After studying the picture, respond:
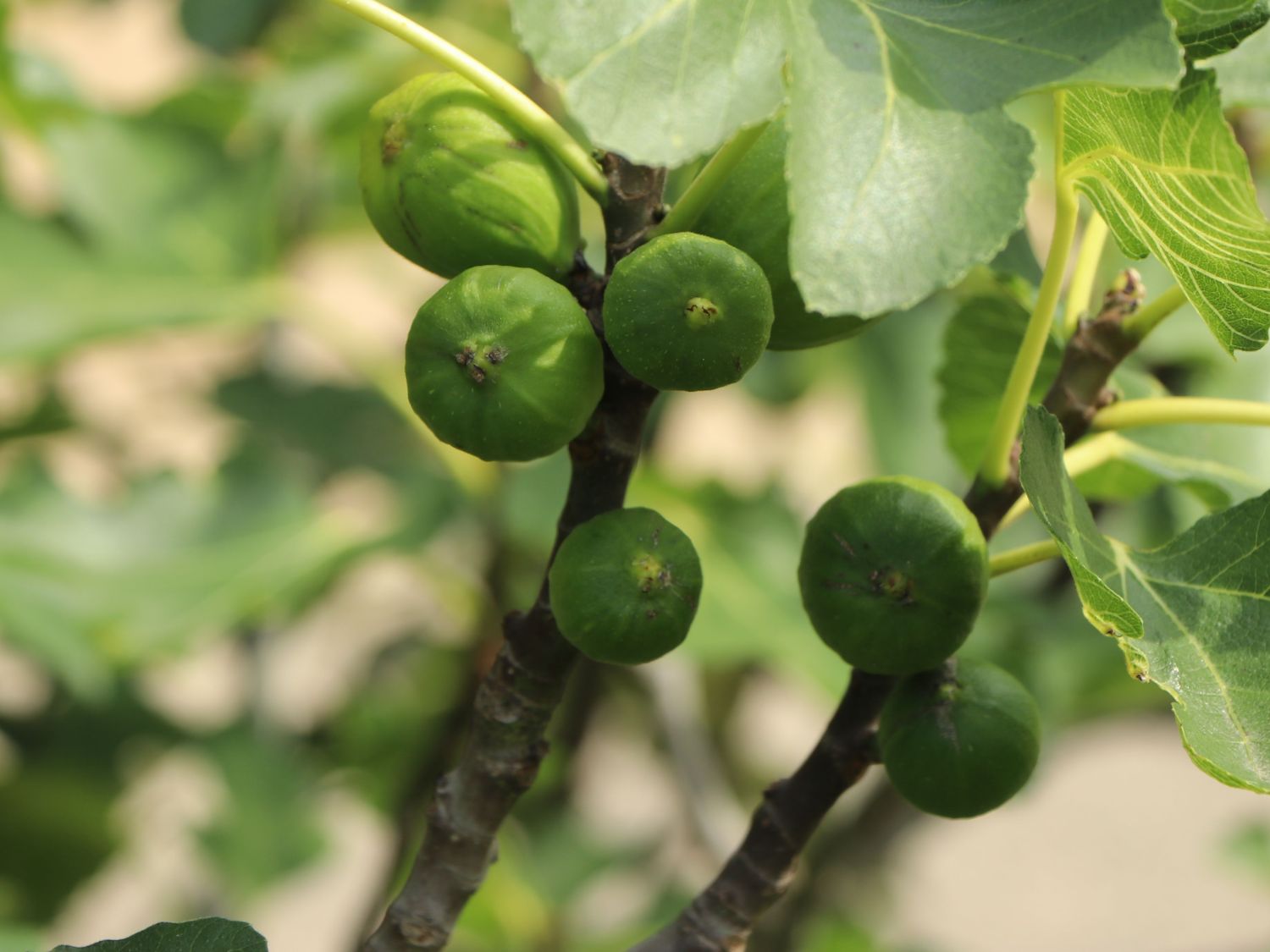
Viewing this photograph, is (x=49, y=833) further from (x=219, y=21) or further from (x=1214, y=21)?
(x=1214, y=21)

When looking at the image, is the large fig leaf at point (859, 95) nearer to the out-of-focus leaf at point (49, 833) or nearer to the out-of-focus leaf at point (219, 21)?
the out-of-focus leaf at point (219, 21)

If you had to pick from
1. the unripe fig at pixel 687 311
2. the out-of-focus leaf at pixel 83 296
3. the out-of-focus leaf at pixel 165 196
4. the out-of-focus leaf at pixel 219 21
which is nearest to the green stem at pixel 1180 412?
the unripe fig at pixel 687 311

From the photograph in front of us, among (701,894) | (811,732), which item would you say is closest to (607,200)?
(701,894)

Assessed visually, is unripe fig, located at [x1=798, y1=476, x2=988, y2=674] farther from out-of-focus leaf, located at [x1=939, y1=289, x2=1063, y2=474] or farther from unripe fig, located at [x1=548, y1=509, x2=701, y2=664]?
out-of-focus leaf, located at [x1=939, y1=289, x2=1063, y2=474]

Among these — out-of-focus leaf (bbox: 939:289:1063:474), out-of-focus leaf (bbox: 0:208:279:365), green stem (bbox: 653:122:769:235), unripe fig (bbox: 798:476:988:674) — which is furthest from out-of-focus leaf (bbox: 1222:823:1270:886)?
green stem (bbox: 653:122:769:235)

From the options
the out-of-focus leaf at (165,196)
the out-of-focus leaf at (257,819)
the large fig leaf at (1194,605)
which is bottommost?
Answer: the out-of-focus leaf at (257,819)

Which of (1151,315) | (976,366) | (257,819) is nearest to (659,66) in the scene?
(1151,315)

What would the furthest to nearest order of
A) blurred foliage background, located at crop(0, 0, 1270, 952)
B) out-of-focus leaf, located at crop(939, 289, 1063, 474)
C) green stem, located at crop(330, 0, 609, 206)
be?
blurred foliage background, located at crop(0, 0, 1270, 952), out-of-focus leaf, located at crop(939, 289, 1063, 474), green stem, located at crop(330, 0, 609, 206)
